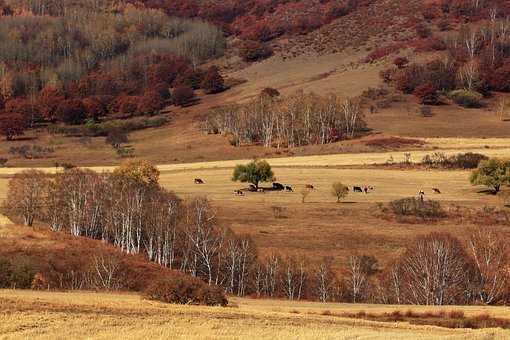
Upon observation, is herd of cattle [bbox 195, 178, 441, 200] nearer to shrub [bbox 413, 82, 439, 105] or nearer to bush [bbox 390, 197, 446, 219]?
bush [bbox 390, 197, 446, 219]

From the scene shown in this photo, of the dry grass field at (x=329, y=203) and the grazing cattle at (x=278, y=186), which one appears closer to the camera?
the dry grass field at (x=329, y=203)

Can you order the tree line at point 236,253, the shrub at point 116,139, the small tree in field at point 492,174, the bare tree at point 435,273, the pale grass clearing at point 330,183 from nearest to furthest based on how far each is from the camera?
the bare tree at point 435,273 → the tree line at point 236,253 → the pale grass clearing at point 330,183 → the small tree in field at point 492,174 → the shrub at point 116,139

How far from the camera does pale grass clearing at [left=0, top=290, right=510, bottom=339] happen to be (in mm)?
30859

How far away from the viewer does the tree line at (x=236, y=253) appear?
6256cm

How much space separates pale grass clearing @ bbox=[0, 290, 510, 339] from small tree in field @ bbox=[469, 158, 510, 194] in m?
76.2

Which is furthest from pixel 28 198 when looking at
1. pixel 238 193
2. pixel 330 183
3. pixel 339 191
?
pixel 330 183

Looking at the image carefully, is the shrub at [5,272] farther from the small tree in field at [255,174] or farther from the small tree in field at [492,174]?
the small tree in field at [492,174]

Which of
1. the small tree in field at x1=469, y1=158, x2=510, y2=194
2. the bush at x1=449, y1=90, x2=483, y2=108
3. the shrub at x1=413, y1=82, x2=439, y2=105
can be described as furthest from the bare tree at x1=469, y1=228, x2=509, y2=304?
the shrub at x1=413, y1=82, x2=439, y2=105

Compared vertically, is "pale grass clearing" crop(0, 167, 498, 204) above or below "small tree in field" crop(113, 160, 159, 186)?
below

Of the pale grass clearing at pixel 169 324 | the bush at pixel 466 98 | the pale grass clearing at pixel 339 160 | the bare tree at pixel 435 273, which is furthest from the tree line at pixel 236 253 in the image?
the bush at pixel 466 98

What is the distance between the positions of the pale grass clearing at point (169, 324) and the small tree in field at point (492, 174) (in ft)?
250

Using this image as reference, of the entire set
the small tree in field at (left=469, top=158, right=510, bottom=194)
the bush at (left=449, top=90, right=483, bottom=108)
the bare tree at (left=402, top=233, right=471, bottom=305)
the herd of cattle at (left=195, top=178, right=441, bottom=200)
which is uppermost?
the bush at (left=449, top=90, right=483, bottom=108)

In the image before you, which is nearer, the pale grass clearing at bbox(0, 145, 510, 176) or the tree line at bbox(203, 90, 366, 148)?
the pale grass clearing at bbox(0, 145, 510, 176)

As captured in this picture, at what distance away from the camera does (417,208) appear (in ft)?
315
